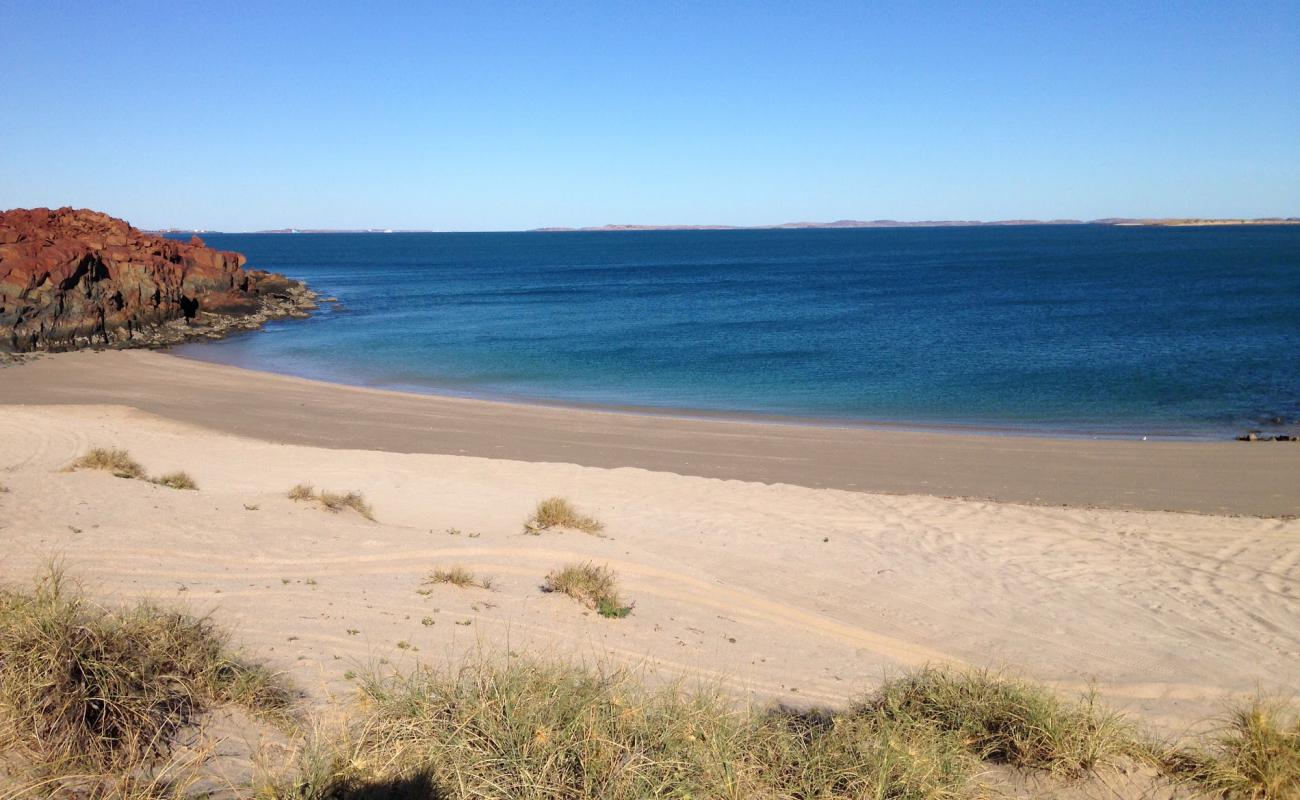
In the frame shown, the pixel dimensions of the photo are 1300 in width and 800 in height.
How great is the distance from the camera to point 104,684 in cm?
405

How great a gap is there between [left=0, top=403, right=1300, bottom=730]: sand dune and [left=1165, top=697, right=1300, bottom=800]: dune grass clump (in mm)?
2313

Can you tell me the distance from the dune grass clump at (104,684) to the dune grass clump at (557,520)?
235 inches

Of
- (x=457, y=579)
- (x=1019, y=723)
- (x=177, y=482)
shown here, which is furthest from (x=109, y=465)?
(x=1019, y=723)

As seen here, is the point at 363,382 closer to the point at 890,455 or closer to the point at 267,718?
the point at 890,455

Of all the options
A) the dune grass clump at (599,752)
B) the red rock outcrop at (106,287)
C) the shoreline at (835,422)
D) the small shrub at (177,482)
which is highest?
the red rock outcrop at (106,287)

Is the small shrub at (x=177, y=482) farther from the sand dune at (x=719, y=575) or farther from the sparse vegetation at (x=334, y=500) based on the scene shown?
the sparse vegetation at (x=334, y=500)

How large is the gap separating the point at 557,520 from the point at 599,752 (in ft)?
23.5

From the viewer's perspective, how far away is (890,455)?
60.1 ft

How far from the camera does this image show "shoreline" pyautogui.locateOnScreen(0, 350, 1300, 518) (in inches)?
614

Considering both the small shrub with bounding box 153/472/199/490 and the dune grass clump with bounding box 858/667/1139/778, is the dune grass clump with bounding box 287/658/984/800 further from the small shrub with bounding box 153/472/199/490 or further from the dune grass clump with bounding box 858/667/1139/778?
the small shrub with bounding box 153/472/199/490

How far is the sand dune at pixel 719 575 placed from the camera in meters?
6.97

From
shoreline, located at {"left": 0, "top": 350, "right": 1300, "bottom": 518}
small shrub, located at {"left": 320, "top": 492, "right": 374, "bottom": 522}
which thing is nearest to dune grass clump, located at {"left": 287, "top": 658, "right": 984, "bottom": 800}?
small shrub, located at {"left": 320, "top": 492, "right": 374, "bottom": 522}

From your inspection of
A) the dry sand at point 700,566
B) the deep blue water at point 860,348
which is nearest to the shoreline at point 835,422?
the deep blue water at point 860,348

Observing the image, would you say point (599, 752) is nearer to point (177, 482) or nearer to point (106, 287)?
point (177, 482)
